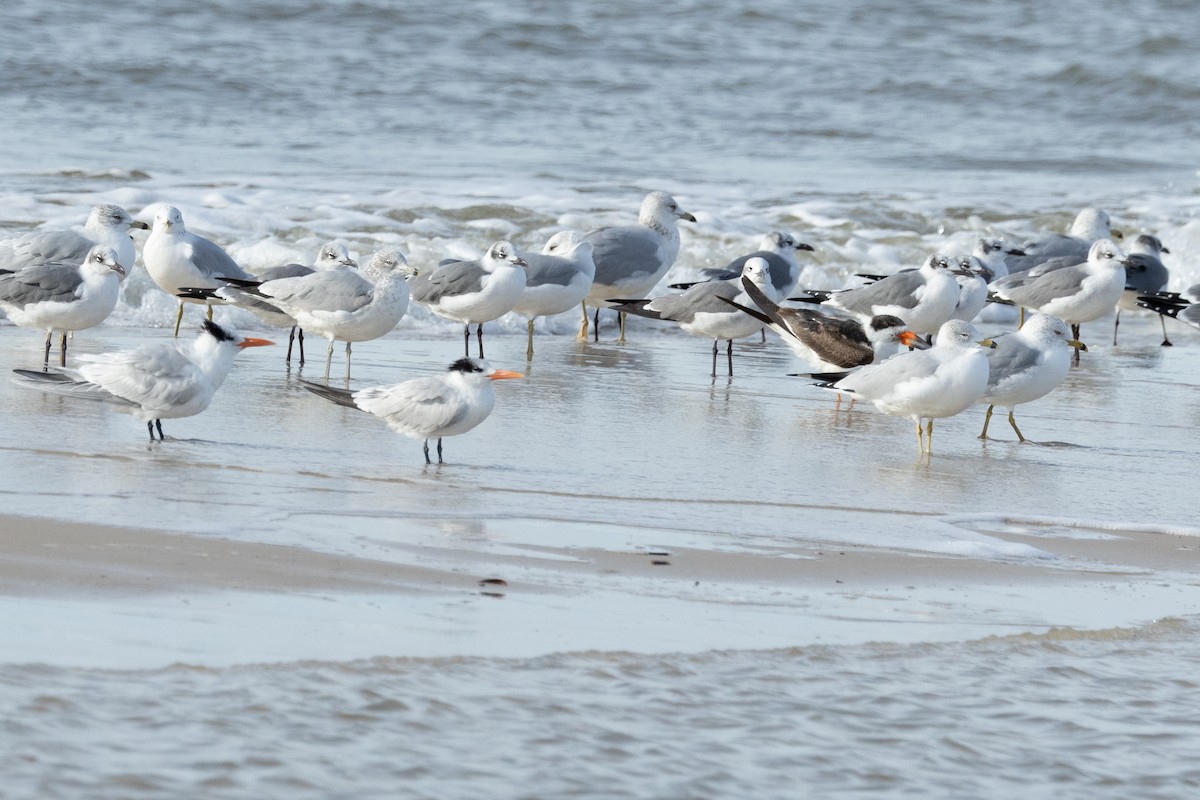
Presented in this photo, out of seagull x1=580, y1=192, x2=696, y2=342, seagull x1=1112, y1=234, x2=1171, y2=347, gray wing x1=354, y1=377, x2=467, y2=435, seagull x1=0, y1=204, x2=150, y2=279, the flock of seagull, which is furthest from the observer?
seagull x1=1112, y1=234, x2=1171, y2=347

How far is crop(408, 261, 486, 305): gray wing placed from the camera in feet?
31.8

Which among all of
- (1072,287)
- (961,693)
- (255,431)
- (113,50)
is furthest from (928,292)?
(113,50)

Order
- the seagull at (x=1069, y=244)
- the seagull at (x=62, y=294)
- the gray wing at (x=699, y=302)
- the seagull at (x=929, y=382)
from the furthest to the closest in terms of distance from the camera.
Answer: the seagull at (x=1069, y=244) → the gray wing at (x=699, y=302) → the seagull at (x=62, y=294) → the seagull at (x=929, y=382)

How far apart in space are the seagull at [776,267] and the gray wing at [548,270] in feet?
2.49

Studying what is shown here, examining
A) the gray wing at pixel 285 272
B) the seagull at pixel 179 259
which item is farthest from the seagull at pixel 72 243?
the gray wing at pixel 285 272

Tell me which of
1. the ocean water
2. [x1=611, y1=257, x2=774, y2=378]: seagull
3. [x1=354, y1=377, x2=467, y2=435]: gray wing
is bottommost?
the ocean water

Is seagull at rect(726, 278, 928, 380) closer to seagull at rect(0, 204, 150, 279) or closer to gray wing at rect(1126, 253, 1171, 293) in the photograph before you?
seagull at rect(0, 204, 150, 279)

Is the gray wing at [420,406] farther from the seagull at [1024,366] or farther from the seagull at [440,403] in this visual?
the seagull at [1024,366]

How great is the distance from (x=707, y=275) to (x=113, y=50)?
12.9 metres

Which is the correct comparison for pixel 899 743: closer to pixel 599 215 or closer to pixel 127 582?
pixel 127 582

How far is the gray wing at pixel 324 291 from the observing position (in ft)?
28.1

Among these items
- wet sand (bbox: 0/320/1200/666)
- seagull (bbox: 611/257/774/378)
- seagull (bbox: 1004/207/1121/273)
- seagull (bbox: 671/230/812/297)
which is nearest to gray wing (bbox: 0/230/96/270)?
wet sand (bbox: 0/320/1200/666)

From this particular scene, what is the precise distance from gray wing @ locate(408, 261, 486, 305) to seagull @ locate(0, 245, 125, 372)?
1.92 metres

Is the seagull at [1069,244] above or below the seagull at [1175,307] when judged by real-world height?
above
